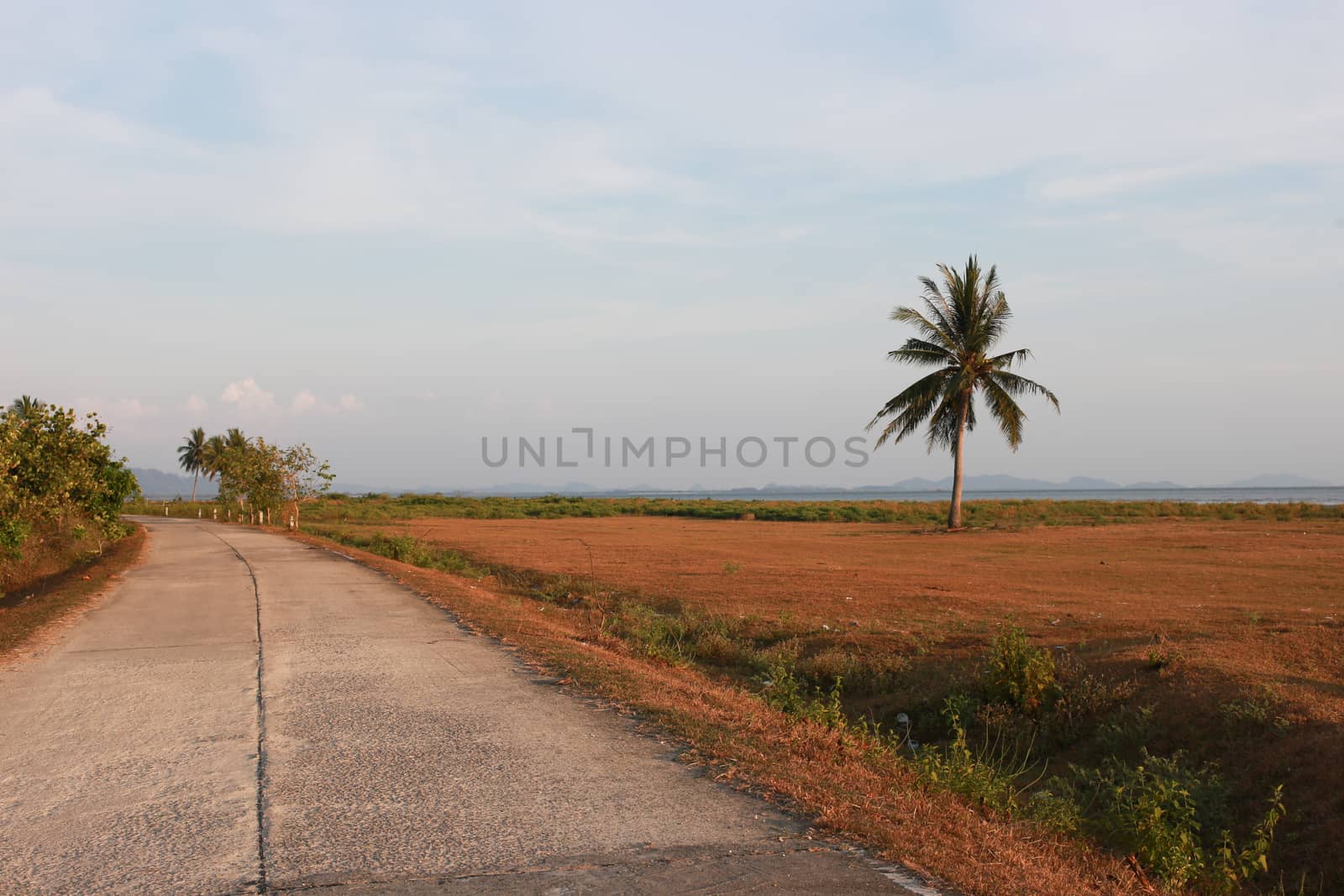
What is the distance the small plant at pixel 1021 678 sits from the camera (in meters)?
9.61

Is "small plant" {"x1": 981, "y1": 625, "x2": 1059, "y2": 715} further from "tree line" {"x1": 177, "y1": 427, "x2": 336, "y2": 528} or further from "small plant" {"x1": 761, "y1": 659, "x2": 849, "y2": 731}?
"tree line" {"x1": 177, "y1": 427, "x2": 336, "y2": 528}

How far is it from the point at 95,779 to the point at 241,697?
7.38 ft

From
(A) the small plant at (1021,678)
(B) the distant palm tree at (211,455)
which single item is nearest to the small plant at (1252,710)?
(A) the small plant at (1021,678)

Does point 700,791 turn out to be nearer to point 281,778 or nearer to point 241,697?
point 281,778

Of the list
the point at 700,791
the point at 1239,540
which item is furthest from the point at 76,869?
the point at 1239,540

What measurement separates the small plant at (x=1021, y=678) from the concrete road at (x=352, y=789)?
4.69 m

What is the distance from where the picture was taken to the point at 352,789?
18.2 feet

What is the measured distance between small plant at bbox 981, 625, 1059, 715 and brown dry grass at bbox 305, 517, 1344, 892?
594 millimetres

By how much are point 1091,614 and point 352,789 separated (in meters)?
11.9

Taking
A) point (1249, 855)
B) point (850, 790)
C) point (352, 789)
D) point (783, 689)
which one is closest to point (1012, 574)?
point (783, 689)

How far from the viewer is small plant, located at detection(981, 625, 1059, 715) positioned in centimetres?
961

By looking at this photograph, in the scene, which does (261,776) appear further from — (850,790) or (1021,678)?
(1021,678)

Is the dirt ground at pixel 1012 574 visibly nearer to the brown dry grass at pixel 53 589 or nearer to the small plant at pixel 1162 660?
the small plant at pixel 1162 660

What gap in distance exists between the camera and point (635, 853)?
4.51 metres
